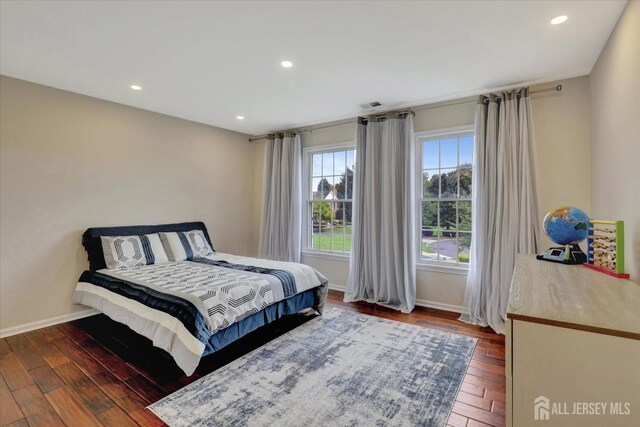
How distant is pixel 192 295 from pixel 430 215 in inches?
111

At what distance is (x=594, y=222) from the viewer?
6.03ft

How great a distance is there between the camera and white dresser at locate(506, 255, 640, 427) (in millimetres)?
898

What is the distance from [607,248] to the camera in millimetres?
1665

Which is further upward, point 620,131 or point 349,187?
point 620,131

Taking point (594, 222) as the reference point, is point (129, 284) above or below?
below

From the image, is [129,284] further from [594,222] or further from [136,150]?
[594,222]

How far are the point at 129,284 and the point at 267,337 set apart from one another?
1.35 metres

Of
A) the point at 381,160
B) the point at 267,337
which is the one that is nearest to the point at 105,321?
the point at 267,337

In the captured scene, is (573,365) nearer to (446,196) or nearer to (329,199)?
(446,196)

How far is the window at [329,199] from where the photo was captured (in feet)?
14.7

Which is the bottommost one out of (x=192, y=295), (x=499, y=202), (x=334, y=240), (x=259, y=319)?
(x=259, y=319)

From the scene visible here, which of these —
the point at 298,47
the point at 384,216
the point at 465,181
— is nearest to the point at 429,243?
the point at 384,216

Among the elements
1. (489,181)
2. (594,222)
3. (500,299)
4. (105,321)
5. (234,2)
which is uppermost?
(234,2)

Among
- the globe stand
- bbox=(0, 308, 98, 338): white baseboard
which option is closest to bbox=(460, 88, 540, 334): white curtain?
the globe stand
